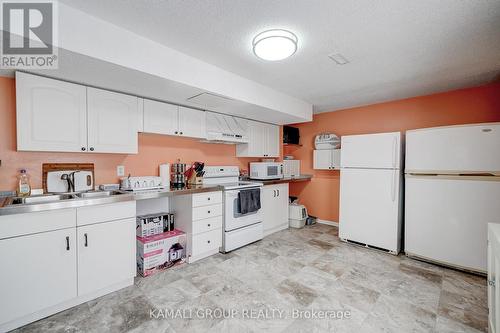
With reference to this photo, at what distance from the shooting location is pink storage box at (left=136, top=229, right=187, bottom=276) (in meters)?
2.47

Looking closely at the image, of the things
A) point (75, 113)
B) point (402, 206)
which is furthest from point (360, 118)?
point (75, 113)

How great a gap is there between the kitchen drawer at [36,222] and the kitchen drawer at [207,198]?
1220 mm

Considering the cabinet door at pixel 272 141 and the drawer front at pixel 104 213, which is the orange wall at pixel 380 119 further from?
the drawer front at pixel 104 213

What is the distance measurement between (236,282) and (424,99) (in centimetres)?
384

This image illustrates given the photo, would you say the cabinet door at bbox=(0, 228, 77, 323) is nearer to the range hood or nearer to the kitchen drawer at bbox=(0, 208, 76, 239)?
the kitchen drawer at bbox=(0, 208, 76, 239)

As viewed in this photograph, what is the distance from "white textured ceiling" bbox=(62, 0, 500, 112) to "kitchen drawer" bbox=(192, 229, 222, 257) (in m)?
2.08

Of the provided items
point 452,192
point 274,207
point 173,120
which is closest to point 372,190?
point 452,192

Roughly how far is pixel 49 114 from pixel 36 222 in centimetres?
98

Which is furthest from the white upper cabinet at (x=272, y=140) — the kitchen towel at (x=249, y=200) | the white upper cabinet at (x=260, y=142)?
the kitchen towel at (x=249, y=200)

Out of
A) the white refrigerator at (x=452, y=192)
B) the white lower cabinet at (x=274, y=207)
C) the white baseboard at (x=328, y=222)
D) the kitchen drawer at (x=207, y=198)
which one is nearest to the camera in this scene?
the white refrigerator at (x=452, y=192)

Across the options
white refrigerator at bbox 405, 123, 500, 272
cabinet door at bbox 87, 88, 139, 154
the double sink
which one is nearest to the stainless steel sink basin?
the double sink

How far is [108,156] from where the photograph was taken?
2604 mm

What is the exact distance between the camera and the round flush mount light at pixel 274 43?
1.82m

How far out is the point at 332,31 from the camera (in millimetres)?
1823
